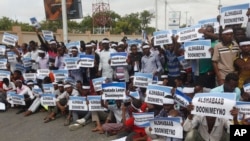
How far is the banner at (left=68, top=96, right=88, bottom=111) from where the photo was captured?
853cm

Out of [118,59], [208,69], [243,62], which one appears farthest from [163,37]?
[243,62]

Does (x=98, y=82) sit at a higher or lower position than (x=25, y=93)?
higher

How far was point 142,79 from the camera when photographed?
316 inches

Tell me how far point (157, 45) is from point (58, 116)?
3.33 m

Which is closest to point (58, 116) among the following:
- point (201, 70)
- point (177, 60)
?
point (177, 60)

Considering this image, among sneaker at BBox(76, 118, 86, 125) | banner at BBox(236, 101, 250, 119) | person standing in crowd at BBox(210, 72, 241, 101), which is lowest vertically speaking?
sneaker at BBox(76, 118, 86, 125)

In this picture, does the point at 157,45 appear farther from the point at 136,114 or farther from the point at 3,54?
the point at 3,54

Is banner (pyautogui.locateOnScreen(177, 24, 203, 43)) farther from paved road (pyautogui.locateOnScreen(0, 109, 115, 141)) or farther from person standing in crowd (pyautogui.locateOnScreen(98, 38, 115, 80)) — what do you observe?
paved road (pyautogui.locateOnScreen(0, 109, 115, 141))

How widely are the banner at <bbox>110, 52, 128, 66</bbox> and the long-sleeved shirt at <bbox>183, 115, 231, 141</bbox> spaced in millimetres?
3358

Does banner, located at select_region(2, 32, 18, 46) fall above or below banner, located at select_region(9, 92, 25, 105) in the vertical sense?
above

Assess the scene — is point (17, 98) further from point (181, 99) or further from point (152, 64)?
point (181, 99)

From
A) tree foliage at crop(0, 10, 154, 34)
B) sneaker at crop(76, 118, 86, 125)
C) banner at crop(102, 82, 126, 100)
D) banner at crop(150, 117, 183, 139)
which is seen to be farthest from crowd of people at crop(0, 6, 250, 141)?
tree foliage at crop(0, 10, 154, 34)

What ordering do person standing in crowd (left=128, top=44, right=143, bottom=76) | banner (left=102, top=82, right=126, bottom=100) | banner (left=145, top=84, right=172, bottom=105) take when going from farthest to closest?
person standing in crowd (left=128, top=44, right=143, bottom=76)
banner (left=102, top=82, right=126, bottom=100)
banner (left=145, top=84, right=172, bottom=105)

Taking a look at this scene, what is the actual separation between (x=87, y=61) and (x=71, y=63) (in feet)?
1.66
